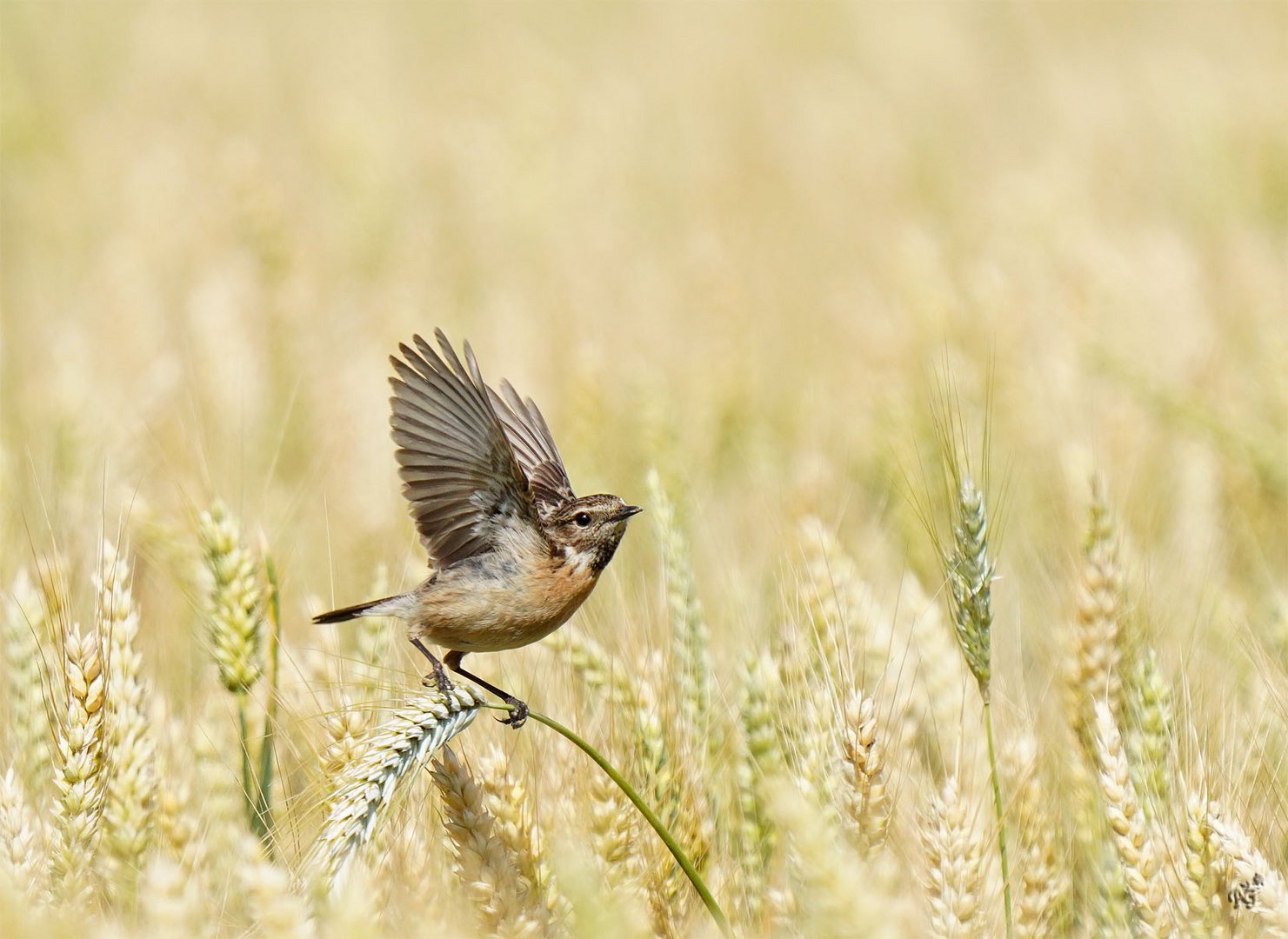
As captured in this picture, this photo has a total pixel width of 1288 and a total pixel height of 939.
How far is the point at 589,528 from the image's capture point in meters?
2.88

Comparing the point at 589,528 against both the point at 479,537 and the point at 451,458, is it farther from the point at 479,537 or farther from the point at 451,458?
the point at 451,458

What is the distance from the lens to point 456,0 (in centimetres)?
1527

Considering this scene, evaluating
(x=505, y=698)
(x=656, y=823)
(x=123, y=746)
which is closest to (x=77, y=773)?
(x=123, y=746)

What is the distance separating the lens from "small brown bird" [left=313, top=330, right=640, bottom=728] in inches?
101

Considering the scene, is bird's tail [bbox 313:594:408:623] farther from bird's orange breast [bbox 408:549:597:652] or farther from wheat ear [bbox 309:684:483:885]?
wheat ear [bbox 309:684:483:885]

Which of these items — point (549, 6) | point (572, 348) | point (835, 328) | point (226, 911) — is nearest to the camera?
point (226, 911)

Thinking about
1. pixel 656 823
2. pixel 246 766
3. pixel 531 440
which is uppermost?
pixel 531 440

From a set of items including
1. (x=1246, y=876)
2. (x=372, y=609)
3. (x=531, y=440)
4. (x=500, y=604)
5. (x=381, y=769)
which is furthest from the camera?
(x=531, y=440)

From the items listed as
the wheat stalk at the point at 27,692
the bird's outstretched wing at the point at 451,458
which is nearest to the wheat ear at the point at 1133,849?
the bird's outstretched wing at the point at 451,458

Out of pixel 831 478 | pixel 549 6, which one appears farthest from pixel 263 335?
pixel 549 6

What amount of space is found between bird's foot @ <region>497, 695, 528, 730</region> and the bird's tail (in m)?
0.30

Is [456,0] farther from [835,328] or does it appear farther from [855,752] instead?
[855,752]

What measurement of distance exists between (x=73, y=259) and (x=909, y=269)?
440 centimetres

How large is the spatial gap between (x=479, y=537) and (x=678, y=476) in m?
2.08
